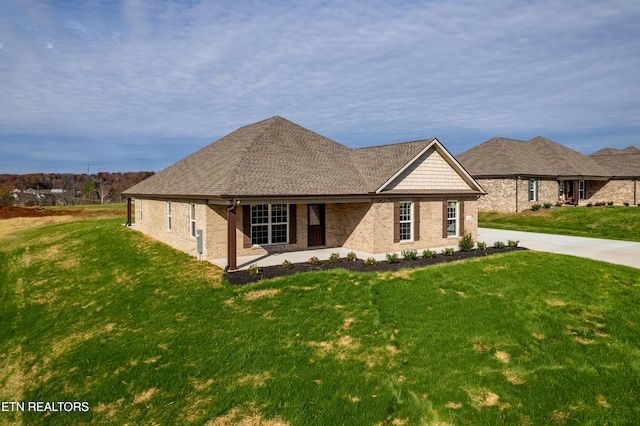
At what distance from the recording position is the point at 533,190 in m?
36.9

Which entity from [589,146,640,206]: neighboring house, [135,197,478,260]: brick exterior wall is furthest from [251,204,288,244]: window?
[589,146,640,206]: neighboring house

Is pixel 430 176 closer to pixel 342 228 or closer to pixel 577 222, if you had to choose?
pixel 342 228

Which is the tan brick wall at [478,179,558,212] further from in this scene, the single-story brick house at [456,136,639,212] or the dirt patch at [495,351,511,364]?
the dirt patch at [495,351,511,364]

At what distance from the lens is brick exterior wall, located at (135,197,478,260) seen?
1750 centimetres

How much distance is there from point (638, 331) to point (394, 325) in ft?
22.8

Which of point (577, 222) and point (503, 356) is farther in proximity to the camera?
point (577, 222)

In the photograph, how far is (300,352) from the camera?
971 cm

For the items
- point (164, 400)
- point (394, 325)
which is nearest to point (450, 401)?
point (394, 325)

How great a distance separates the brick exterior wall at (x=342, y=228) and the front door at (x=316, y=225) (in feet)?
0.97

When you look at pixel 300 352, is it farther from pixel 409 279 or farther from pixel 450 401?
pixel 409 279

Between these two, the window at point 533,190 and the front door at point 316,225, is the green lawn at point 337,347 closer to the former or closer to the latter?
the front door at point 316,225

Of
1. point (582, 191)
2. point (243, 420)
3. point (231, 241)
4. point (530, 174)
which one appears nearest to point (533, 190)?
point (530, 174)

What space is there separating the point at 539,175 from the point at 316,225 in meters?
26.7

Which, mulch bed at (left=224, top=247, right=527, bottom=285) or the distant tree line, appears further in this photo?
the distant tree line
